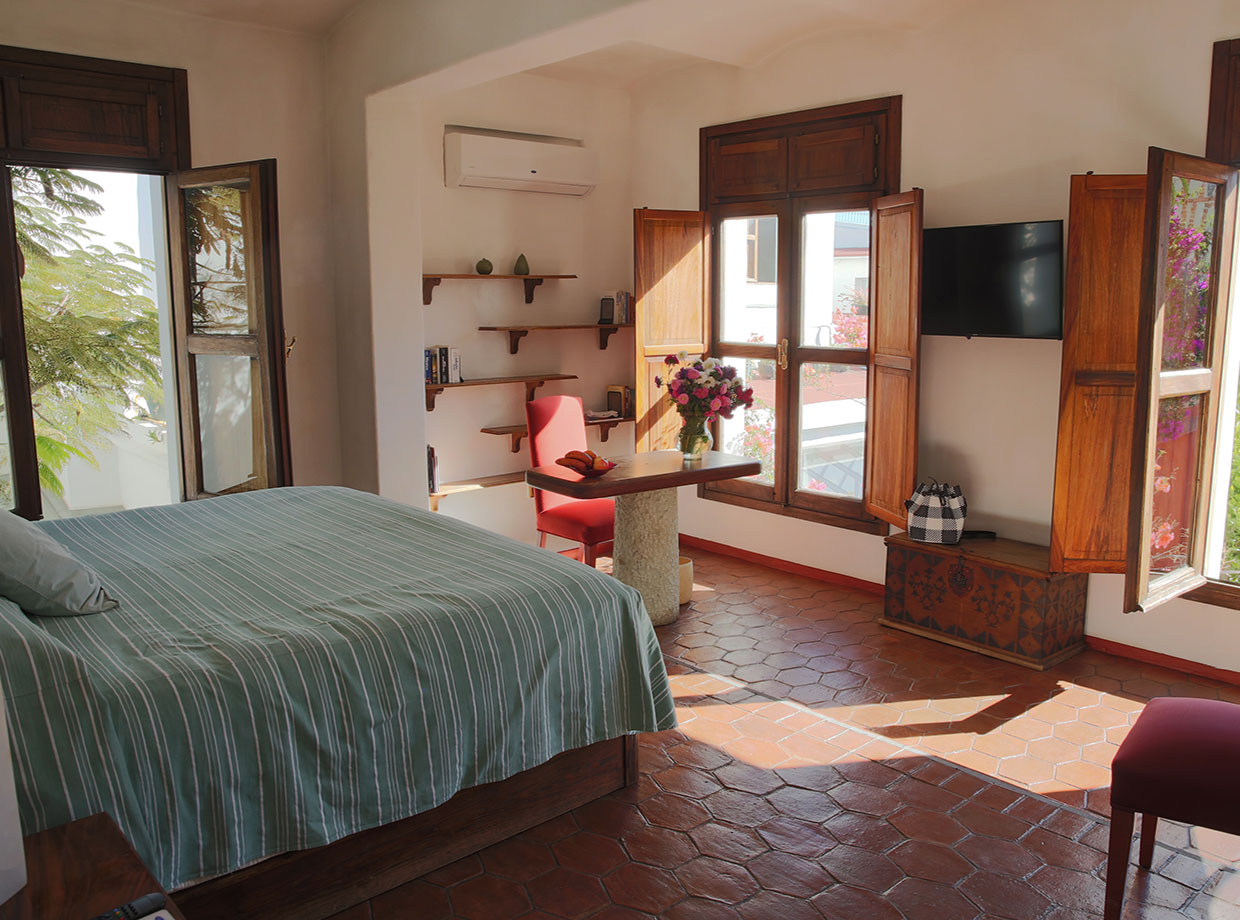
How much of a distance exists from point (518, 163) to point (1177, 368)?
3634 mm

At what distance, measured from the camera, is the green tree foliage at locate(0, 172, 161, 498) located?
6.81 metres

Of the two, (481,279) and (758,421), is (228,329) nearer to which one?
(481,279)

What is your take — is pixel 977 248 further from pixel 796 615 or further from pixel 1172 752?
pixel 1172 752

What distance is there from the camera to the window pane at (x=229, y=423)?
179 inches

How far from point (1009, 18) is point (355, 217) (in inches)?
128

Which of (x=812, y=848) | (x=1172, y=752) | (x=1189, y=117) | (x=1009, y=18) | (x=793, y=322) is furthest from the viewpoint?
(x=793, y=322)

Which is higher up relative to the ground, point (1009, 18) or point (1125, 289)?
point (1009, 18)

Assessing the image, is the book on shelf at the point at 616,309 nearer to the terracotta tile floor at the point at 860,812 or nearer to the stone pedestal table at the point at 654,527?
the stone pedestal table at the point at 654,527

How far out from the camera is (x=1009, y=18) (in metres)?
4.30

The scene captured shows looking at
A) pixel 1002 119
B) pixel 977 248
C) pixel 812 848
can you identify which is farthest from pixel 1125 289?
pixel 812 848

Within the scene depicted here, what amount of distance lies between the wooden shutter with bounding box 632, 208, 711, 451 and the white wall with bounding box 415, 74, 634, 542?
0.64 m

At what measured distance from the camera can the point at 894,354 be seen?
15.4ft

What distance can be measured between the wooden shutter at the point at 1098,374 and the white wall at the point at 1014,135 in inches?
13.0

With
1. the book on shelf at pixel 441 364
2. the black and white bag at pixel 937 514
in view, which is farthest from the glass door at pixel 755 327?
the book on shelf at pixel 441 364
